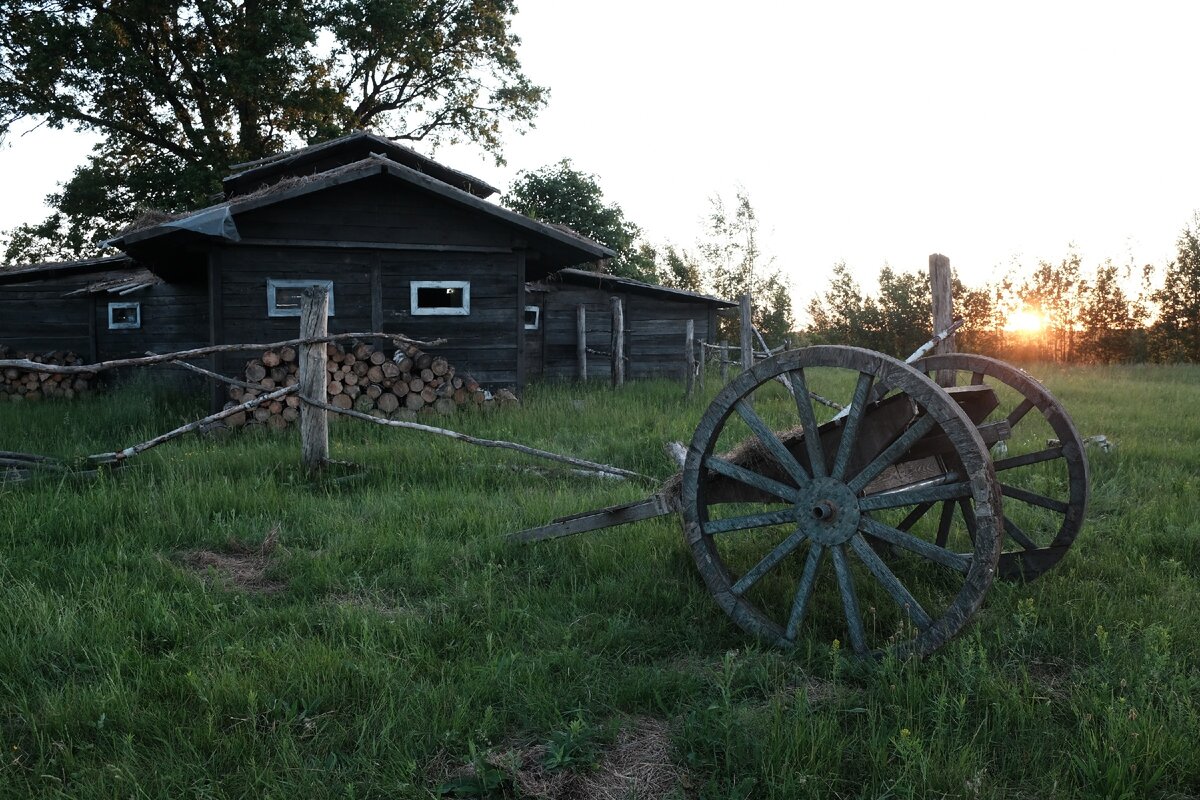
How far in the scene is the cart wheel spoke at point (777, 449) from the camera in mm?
3330

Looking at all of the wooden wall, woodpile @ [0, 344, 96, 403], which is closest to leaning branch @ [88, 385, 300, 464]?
woodpile @ [0, 344, 96, 403]

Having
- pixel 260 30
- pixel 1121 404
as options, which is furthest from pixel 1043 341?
pixel 260 30

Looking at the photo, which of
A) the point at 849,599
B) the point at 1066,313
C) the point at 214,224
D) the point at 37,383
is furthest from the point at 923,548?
the point at 1066,313

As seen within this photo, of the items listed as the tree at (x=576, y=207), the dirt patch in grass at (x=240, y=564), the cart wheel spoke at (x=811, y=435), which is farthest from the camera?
the tree at (x=576, y=207)

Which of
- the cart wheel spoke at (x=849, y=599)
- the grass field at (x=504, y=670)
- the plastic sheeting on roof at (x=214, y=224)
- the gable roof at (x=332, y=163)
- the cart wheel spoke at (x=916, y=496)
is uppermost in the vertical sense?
the gable roof at (x=332, y=163)

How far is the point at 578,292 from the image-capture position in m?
18.8

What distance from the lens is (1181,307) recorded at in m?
33.2

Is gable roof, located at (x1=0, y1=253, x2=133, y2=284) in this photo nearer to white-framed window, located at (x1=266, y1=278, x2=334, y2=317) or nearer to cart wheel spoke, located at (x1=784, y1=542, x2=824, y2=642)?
white-framed window, located at (x1=266, y1=278, x2=334, y2=317)

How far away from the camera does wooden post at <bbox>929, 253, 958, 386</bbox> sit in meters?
4.71

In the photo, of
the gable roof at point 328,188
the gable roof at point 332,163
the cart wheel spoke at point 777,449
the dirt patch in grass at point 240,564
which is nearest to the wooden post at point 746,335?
the gable roof at point 328,188

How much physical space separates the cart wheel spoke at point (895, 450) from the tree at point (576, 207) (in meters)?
25.8

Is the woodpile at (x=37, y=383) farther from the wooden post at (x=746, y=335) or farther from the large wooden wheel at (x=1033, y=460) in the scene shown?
the large wooden wheel at (x=1033, y=460)

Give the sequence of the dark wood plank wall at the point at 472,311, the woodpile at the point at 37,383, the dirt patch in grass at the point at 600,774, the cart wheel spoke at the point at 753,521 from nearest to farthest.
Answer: the dirt patch in grass at the point at 600,774, the cart wheel spoke at the point at 753,521, the dark wood plank wall at the point at 472,311, the woodpile at the point at 37,383

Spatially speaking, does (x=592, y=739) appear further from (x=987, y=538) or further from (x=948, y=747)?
(x=987, y=538)
